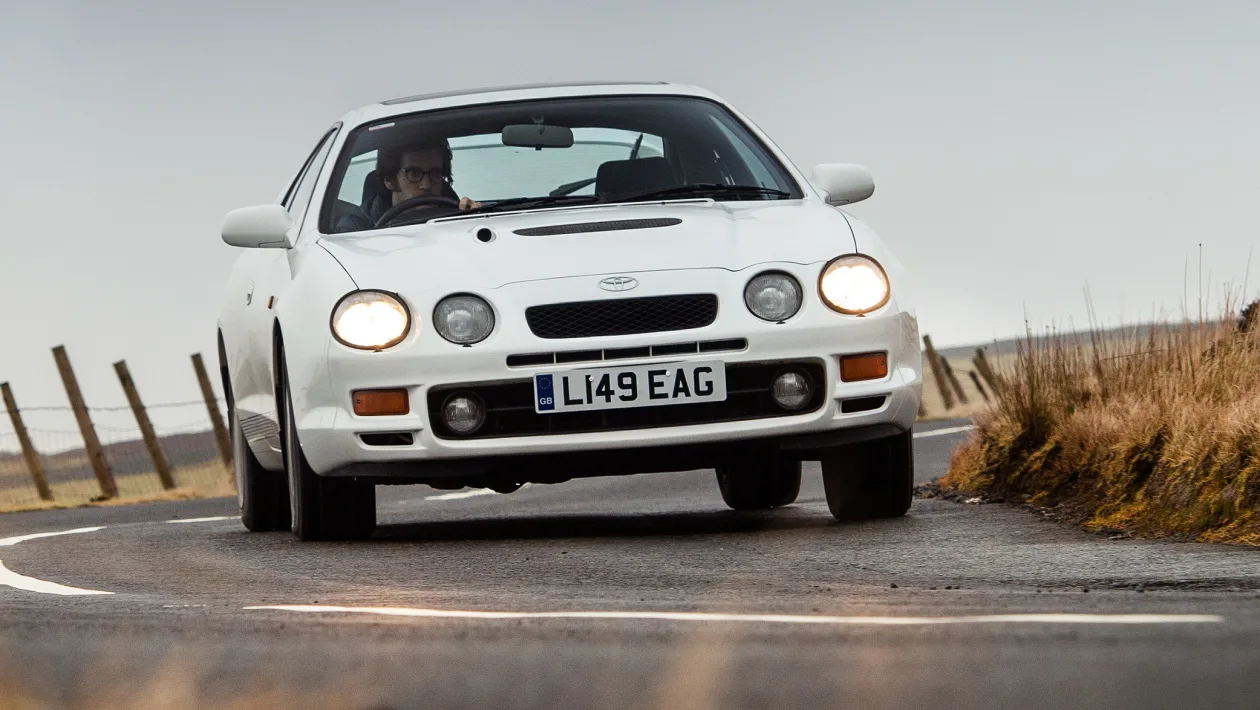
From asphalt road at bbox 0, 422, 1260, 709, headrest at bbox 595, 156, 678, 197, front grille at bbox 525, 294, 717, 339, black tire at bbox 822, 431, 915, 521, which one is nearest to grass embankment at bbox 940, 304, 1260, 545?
asphalt road at bbox 0, 422, 1260, 709

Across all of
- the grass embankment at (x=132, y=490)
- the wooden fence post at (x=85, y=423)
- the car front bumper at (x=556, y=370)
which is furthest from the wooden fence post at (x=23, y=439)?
the car front bumper at (x=556, y=370)

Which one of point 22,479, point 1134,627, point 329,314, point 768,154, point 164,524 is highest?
point 768,154

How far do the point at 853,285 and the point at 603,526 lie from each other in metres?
1.98

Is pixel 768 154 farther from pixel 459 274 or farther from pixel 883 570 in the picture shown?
pixel 883 570

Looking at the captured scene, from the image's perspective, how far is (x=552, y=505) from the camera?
1176 centimetres

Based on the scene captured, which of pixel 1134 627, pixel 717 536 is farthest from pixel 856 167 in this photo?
pixel 1134 627

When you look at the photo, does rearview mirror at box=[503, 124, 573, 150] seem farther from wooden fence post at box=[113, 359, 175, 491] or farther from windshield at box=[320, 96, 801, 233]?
wooden fence post at box=[113, 359, 175, 491]

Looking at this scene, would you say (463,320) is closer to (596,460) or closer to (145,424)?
(596,460)

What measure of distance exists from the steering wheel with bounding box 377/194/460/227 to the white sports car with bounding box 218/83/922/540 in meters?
0.02

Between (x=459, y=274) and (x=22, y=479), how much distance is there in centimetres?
1940

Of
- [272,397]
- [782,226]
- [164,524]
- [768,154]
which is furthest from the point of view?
[164,524]

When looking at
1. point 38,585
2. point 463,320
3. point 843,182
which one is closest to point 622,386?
point 463,320

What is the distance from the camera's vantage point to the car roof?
8.22 meters

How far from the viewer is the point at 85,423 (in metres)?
23.4
